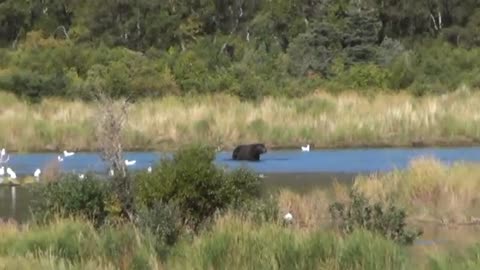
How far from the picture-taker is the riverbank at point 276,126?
30047 millimetres

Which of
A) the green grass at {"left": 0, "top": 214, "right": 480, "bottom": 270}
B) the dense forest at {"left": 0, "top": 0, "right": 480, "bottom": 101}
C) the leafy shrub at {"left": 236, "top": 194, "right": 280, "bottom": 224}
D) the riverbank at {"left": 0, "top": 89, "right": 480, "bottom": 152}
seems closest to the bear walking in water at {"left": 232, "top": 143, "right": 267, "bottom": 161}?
the riverbank at {"left": 0, "top": 89, "right": 480, "bottom": 152}

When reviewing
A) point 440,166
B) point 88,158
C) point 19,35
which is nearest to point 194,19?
point 19,35

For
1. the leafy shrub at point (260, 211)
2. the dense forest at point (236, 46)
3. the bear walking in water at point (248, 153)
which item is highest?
the dense forest at point (236, 46)

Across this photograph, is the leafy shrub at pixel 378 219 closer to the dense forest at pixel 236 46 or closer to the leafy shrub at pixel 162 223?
the leafy shrub at pixel 162 223

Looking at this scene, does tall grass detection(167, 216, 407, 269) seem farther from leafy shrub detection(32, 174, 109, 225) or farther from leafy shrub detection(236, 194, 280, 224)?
leafy shrub detection(32, 174, 109, 225)

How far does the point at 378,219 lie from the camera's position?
548 inches

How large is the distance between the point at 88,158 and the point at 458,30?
97.1ft

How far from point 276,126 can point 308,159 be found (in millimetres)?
4192

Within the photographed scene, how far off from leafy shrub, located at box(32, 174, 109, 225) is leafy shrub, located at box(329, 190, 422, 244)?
2982 millimetres

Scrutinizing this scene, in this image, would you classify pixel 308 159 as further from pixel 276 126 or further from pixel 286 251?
pixel 286 251

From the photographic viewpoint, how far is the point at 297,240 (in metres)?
11.1

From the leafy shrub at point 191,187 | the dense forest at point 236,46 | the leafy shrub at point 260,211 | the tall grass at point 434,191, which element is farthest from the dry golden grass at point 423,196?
the dense forest at point 236,46

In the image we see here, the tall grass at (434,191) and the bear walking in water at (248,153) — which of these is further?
the bear walking in water at (248,153)

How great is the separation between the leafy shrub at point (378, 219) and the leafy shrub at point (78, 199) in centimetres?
298
